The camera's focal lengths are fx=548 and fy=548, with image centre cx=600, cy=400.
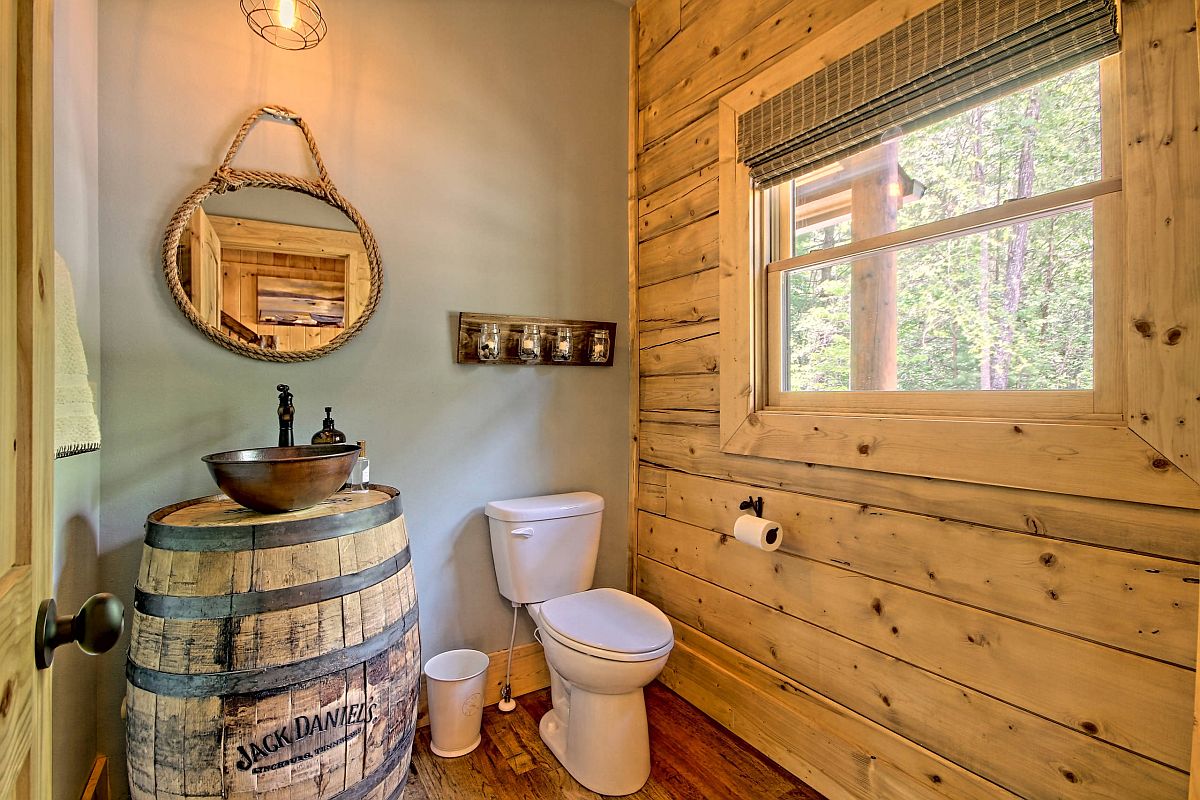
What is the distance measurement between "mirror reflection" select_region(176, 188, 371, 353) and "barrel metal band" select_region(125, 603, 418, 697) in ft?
2.85

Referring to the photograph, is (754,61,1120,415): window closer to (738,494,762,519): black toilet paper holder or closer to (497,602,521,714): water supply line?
(738,494,762,519): black toilet paper holder

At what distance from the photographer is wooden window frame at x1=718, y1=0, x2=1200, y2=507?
1.00 m

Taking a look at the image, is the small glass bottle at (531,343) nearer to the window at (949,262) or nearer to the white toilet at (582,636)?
the white toilet at (582,636)

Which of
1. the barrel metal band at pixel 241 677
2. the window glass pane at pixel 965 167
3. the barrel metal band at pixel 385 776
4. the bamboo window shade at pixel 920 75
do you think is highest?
the bamboo window shade at pixel 920 75

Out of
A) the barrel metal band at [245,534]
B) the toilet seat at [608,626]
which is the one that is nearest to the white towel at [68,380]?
the barrel metal band at [245,534]

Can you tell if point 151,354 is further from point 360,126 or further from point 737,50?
point 737,50

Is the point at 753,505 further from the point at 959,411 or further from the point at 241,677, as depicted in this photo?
the point at 241,677

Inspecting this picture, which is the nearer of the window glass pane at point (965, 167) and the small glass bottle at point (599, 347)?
the window glass pane at point (965, 167)

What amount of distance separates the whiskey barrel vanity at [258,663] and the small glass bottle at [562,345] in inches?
Answer: 40.1

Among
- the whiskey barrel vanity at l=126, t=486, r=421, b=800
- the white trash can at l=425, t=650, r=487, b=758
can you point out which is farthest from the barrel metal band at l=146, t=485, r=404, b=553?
the white trash can at l=425, t=650, r=487, b=758

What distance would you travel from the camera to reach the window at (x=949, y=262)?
1.13 m

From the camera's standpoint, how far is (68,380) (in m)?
1.09

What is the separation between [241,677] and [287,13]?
1.66 m

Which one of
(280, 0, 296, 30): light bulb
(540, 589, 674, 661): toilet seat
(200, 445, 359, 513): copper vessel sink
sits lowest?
(540, 589, 674, 661): toilet seat
